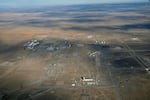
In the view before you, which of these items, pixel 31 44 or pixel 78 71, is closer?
pixel 78 71

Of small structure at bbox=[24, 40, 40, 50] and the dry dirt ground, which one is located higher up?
the dry dirt ground

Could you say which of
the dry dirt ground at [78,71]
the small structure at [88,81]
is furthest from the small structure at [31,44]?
the small structure at [88,81]

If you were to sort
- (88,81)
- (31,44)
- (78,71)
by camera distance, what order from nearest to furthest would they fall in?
(88,81), (78,71), (31,44)

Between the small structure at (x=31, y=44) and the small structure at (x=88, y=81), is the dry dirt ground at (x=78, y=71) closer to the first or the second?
the small structure at (x=88, y=81)

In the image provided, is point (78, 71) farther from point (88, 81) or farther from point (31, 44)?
point (31, 44)

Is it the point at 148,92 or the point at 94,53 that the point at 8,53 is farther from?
the point at 148,92

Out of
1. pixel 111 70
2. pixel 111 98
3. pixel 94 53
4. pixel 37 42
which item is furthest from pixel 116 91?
pixel 37 42

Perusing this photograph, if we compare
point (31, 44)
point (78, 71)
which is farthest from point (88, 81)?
point (31, 44)

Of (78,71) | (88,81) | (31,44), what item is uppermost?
(88,81)

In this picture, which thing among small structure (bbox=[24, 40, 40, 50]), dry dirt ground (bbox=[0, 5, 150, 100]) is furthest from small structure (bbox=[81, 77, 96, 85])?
small structure (bbox=[24, 40, 40, 50])

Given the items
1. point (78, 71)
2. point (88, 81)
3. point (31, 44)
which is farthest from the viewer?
point (31, 44)

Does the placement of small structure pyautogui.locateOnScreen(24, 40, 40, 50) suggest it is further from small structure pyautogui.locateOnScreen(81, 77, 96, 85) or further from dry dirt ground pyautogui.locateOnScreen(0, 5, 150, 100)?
small structure pyautogui.locateOnScreen(81, 77, 96, 85)
